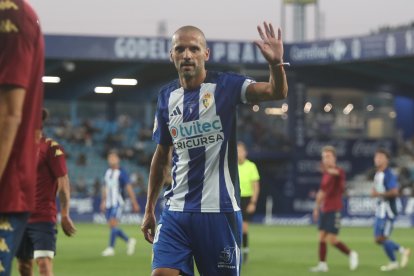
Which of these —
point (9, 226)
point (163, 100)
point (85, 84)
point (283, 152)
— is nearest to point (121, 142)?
point (85, 84)

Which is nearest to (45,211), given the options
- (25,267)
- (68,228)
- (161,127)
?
(25,267)

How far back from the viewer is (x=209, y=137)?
658 centimetres

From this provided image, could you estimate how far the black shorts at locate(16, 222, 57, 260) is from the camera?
9188 millimetres

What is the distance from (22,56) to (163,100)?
2.88m

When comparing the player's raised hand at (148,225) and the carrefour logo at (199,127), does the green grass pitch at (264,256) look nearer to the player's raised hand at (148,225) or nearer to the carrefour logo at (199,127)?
the player's raised hand at (148,225)

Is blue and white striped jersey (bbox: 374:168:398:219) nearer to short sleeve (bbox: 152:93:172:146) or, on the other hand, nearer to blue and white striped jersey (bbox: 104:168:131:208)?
blue and white striped jersey (bbox: 104:168:131:208)

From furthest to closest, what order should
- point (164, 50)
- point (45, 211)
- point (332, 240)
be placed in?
point (164, 50) < point (332, 240) < point (45, 211)

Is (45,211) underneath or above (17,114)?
underneath

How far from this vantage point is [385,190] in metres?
16.7

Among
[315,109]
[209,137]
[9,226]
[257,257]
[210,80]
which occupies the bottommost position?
[257,257]

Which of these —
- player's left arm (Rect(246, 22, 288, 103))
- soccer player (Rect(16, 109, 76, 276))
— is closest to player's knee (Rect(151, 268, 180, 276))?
player's left arm (Rect(246, 22, 288, 103))

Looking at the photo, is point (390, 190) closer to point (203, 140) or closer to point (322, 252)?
point (322, 252)

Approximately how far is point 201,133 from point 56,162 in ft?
10.6

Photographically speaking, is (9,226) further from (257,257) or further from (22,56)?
(257,257)
